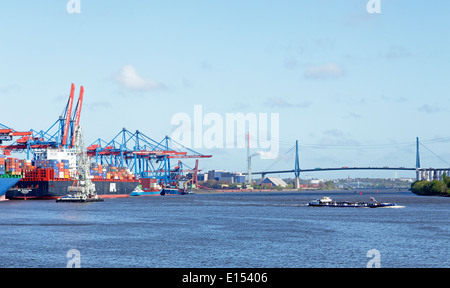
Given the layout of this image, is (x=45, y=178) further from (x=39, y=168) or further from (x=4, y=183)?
(x=4, y=183)

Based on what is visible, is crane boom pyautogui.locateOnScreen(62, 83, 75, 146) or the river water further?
crane boom pyautogui.locateOnScreen(62, 83, 75, 146)

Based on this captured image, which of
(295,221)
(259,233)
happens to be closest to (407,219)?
(295,221)

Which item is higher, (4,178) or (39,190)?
(4,178)

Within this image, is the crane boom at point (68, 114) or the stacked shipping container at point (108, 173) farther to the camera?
the crane boom at point (68, 114)

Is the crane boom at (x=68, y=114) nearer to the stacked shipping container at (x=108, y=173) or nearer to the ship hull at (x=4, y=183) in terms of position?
the stacked shipping container at (x=108, y=173)

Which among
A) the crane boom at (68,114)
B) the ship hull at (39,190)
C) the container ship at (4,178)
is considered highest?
the crane boom at (68,114)

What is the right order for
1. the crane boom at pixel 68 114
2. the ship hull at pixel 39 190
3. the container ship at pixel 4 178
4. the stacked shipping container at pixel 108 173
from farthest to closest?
the crane boom at pixel 68 114 → the stacked shipping container at pixel 108 173 → the ship hull at pixel 39 190 → the container ship at pixel 4 178

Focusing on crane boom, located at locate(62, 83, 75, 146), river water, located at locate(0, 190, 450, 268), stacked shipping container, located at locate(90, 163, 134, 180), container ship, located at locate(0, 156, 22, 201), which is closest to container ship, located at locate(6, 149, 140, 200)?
container ship, located at locate(0, 156, 22, 201)

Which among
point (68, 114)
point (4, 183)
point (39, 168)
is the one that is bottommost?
point (4, 183)

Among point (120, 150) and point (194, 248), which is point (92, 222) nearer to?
point (194, 248)

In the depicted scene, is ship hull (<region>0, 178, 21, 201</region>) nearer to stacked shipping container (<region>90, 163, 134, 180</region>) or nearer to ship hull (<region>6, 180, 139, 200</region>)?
ship hull (<region>6, 180, 139, 200</region>)

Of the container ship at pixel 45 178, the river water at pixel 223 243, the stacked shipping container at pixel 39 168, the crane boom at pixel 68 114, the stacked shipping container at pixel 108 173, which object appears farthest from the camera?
the crane boom at pixel 68 114

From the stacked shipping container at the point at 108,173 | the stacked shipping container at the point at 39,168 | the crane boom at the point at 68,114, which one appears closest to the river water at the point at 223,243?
the stacked shipping container at the point at 39,168

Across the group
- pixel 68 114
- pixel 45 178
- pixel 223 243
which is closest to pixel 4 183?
pixel 45 178
